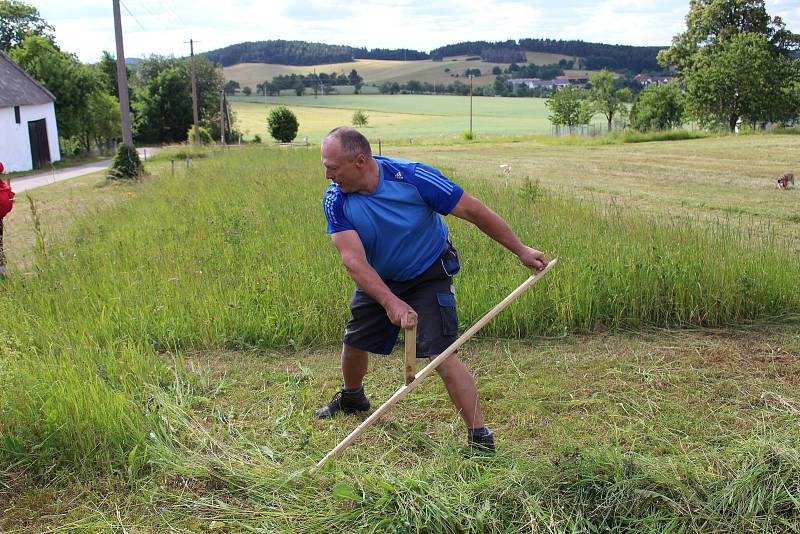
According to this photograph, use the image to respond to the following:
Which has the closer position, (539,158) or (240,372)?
(240,372)

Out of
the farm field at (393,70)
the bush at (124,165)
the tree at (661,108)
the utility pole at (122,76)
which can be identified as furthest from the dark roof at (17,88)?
the farm field at (393,70)

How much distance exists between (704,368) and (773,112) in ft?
176

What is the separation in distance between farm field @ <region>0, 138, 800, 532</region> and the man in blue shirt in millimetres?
467

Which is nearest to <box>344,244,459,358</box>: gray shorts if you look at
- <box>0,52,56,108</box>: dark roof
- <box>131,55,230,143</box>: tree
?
<box>0,52,56,108</box>: dark roof

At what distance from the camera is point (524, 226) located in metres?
7.01

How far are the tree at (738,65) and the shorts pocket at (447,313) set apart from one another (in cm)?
5264

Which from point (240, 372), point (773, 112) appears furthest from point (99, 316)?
point (773, 112)

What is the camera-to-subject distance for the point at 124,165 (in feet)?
71.0

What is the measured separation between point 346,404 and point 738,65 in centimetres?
5365

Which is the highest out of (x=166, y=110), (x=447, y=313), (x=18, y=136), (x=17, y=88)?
(x=17, y=88)

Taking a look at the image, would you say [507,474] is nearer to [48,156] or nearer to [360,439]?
[360,439]

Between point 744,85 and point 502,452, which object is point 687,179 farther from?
point 744,85

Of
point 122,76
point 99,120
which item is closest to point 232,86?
point 99,120

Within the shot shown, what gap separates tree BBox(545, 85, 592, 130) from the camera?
62562 mm
